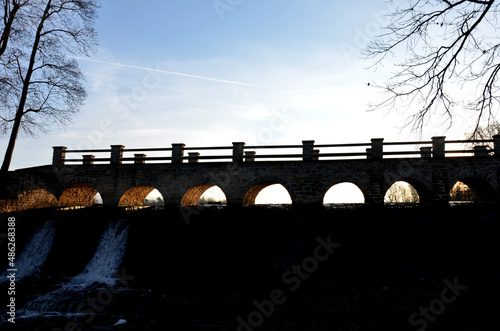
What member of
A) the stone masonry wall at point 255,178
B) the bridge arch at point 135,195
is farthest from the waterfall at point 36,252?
the bridge arch at point 135,195

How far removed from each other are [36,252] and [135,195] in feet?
23.5

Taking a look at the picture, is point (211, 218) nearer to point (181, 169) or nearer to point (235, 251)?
point (235, 251)

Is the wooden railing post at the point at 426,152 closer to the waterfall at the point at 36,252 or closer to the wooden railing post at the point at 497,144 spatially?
the wooden railing post at the point at 497,144

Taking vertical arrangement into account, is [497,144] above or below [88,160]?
above

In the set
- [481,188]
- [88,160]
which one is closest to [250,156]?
[88,160]

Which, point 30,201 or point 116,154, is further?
point 116,154

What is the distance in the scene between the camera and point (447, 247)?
12.2m

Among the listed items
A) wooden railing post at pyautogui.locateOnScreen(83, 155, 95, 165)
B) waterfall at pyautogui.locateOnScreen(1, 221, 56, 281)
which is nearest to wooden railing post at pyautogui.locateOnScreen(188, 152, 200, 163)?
wooden railing post at pyautogui.locateOnScreen(83, 155, 95, 165)

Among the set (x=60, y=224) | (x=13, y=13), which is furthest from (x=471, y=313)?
(x=13, y=13)

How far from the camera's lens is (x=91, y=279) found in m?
12.7

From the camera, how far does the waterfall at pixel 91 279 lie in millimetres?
10297

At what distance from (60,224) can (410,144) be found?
16821 millimetres

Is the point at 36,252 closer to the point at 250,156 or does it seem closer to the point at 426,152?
the point at 250,156

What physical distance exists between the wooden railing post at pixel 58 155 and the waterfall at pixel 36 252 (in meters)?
6.02
